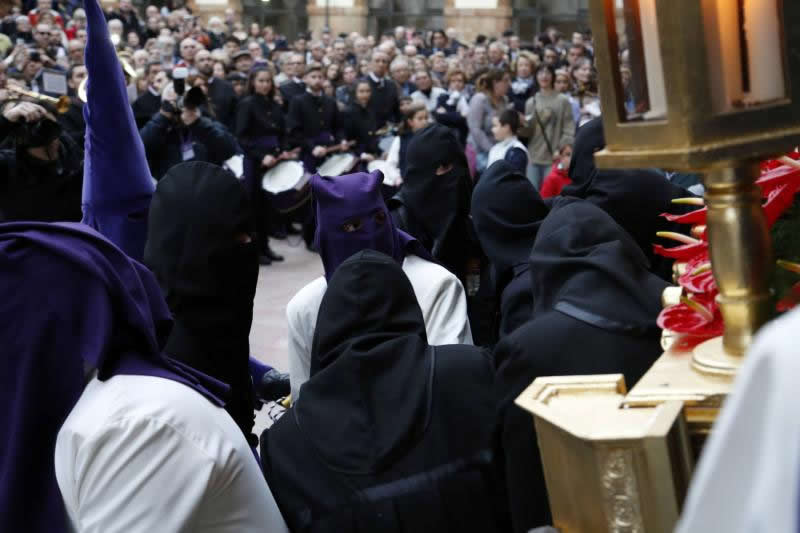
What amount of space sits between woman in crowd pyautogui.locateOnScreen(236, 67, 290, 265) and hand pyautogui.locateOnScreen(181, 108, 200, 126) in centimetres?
243

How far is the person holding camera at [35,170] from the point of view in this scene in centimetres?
547

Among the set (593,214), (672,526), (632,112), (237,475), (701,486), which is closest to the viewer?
(701,486)

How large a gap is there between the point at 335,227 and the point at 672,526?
274cm

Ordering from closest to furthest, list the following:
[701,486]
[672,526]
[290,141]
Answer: [701,486]
[672,526]
[290,141]

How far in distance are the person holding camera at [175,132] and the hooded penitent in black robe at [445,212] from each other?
343 cm

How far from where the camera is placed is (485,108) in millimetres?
11930

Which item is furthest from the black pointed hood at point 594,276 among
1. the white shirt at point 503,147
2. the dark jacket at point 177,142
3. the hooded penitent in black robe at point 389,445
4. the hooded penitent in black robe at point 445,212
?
the white shirt at point 503,147

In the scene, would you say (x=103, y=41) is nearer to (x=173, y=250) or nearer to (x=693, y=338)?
(x=173, y=250)

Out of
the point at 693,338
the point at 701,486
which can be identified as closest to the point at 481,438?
the point at 693,338

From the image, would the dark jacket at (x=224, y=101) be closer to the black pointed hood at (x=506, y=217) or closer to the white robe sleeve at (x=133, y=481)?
the black pointed hood at (x=506, y=217)

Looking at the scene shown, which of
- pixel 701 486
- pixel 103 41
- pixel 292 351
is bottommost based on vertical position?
pixel 292 351

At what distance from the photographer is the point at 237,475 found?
2.05m

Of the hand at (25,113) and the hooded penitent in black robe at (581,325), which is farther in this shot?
the hand at (25,113)

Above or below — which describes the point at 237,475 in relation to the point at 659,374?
below
